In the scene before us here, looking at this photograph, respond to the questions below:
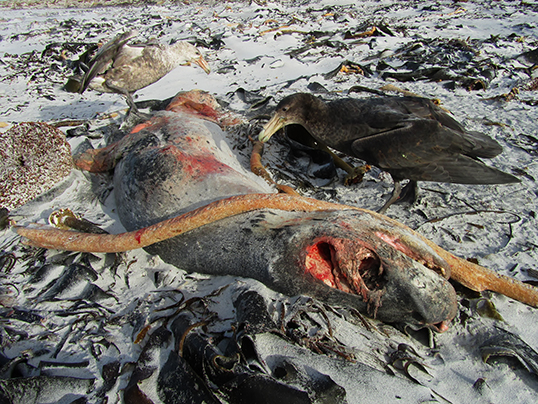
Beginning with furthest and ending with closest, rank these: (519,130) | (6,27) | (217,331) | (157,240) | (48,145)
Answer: (6,27) < (519,130) < (48,145) < (157,240) < (217,331)

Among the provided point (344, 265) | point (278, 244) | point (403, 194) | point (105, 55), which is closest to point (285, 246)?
point (278, 244)

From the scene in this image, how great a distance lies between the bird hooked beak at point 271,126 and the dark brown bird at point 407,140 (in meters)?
0.37

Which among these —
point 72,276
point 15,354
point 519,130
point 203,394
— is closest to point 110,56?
point 72,276

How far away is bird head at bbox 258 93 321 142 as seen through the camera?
3617mm

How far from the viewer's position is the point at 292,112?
3.65 m

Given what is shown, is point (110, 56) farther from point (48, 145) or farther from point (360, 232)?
point (360, 232)

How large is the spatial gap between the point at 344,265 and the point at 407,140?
1.69 m

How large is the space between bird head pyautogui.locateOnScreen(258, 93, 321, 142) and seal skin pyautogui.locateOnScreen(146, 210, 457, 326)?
1.87 m

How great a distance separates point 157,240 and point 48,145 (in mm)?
2033

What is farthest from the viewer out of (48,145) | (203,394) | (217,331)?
(48,145)

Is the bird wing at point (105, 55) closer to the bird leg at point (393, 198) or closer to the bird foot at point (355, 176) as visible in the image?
the bird foot at point (355, 176)

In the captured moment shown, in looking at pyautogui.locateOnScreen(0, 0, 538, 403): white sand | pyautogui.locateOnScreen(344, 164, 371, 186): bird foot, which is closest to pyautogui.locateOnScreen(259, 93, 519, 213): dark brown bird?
pyautogui.locateOnScreen(344, 164, 371, 186): bird foot

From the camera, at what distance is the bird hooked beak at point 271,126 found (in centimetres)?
366

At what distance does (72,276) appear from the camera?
7.39 ft
